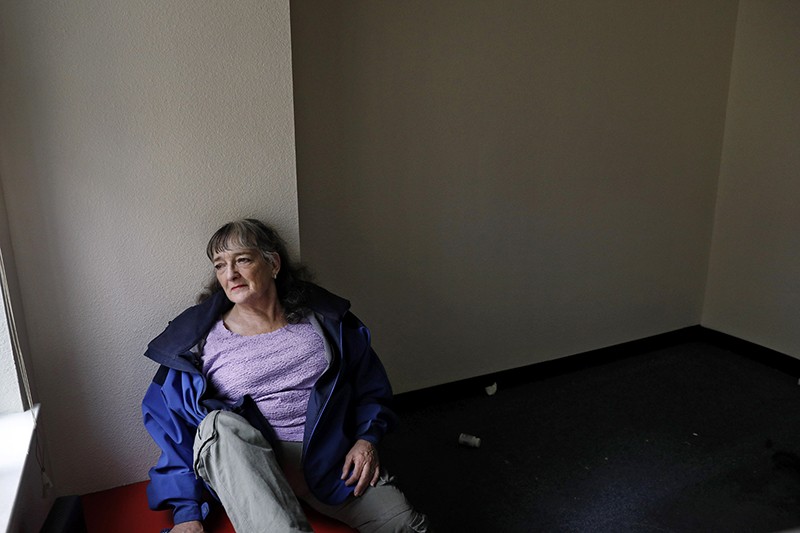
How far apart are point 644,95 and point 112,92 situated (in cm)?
258

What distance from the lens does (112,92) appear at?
1.49m

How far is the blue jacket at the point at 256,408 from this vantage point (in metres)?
1.48

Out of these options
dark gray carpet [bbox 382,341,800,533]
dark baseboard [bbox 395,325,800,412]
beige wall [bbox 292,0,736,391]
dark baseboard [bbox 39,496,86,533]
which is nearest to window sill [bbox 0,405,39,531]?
dark baseboard [bbox 39,496,86,533]

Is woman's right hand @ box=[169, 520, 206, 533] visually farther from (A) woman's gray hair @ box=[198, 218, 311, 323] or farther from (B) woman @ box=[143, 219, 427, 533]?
(A) woman's gray hair @ box=[198, 218, 311, 323]

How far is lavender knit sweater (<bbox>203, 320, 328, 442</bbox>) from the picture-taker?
5.17 ft

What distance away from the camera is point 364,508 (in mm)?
1585

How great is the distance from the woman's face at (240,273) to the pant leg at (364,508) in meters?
0.41

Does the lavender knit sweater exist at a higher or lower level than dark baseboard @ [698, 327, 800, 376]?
higher

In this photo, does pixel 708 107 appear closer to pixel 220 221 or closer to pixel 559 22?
pixel 559 22

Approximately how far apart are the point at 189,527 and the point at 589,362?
243 cm

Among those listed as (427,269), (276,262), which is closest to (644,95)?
(427,269)

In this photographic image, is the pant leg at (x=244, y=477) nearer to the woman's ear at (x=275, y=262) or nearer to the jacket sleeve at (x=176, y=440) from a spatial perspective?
the jacket sleeve at (x=176, y=440)

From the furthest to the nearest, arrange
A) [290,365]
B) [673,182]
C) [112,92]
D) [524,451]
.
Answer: [673,182], [524,451], [290,365], [112,92]

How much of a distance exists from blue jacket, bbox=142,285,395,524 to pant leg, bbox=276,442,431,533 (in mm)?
39
